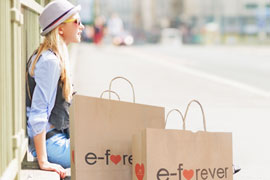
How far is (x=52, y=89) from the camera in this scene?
5195 mm

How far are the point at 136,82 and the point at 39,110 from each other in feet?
39.0

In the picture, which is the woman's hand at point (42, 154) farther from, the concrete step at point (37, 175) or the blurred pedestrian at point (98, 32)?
the blurred pedestrian at point (98, 32)

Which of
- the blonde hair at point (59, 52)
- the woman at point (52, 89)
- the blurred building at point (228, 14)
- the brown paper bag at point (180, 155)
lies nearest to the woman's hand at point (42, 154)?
the woman at point (52, 89)

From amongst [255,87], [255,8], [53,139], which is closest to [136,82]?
[255,87]

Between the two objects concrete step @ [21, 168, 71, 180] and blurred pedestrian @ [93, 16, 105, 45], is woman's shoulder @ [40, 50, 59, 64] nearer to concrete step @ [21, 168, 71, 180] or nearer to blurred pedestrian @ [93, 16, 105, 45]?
Answer: concrete step @ [21, 168, 71, 180]

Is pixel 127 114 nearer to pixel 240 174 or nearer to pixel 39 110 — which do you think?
pixel 39 110

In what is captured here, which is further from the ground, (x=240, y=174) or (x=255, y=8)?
(x=255, y=8)

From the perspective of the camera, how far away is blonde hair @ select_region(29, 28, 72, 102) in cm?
527

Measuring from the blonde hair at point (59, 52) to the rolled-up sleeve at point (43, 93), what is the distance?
1.7 inches

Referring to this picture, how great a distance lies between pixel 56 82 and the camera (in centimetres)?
522

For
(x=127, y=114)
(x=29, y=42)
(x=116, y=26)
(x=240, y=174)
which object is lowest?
(x=240, y=174)

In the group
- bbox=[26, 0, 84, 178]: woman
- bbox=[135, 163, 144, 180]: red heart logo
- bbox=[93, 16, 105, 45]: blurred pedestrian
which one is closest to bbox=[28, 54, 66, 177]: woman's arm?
bbox=[26, 0, 84, 178]: woman

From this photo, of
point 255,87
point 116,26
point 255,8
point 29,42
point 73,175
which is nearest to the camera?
point 73,175

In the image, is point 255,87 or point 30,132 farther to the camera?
point 255,87
